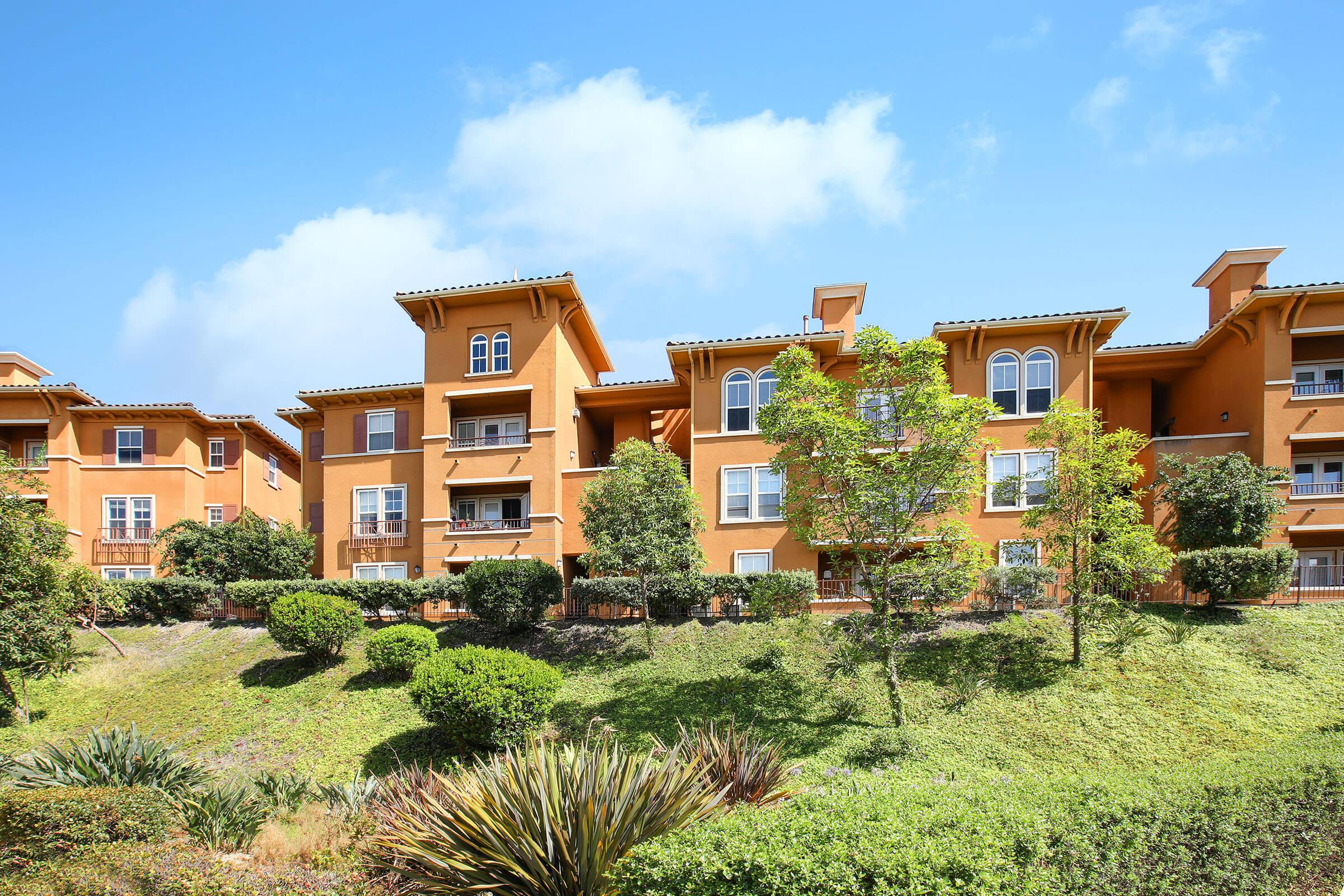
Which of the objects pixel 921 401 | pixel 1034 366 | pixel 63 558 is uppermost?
pixel 1034 366

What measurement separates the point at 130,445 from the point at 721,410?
24327mm

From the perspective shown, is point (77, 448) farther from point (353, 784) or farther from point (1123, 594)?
point (1123, 594)

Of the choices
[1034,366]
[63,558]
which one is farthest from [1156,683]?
[63,558]

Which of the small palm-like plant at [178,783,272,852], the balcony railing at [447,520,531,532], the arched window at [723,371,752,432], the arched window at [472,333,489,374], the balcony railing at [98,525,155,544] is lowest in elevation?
the small palm-like plant at [178,783,272,852]

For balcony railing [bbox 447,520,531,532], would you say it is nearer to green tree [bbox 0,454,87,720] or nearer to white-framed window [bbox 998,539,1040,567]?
green tree [bbox 0,454,87,720]

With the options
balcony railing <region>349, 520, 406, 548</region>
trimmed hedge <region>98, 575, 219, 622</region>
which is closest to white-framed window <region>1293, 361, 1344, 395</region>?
balcony railing <region>349, 520, 406, 548</region>

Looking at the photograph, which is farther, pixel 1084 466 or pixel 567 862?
pixel 1084 466

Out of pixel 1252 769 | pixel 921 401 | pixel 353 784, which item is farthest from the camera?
pixel 921 401

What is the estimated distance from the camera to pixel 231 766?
1664cm

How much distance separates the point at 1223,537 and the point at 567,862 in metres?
21.5

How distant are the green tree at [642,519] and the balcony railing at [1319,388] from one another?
19.0 metres

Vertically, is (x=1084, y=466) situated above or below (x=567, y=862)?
above

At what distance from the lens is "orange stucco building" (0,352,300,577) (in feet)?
104

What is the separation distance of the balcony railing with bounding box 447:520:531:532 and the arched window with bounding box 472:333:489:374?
5257mm
